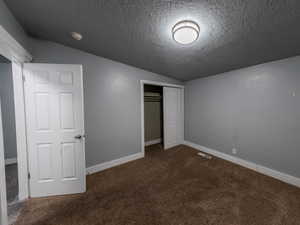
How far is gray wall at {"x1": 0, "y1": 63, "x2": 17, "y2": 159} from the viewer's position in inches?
109

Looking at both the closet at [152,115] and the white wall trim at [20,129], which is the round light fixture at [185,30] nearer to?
the white wall trim at [20,129]

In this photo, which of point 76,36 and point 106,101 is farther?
point 106,101

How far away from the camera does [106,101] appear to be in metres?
2.48

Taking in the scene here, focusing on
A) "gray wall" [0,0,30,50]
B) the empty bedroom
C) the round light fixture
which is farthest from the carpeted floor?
the round light fixture

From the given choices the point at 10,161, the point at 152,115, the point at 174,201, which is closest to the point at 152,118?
the point at 152,115

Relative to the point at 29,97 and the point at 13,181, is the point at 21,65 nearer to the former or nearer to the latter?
the point at 29,97

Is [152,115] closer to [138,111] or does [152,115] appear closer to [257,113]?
[138,111]

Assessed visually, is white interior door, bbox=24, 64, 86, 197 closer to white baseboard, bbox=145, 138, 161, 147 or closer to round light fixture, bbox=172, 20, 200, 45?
round light fixture, bbox=172, 20, 200, 45

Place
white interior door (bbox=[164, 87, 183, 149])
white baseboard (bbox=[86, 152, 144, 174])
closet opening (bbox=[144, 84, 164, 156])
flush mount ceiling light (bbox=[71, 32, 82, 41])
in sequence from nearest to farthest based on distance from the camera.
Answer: flush mount ceiling light (bbox=[71, 32, 82, 41]) < white baseboard (bbox=[86, 152, 144, 174]) < white interior door (bbox=[164, 87, 183, 149]) < closet opening (bbox=[144, 84, 164, 156])

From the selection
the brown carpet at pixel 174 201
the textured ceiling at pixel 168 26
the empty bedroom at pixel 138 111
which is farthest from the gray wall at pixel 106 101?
the brown carpet at pixel 174 201

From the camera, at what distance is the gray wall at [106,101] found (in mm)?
2102

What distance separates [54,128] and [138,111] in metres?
1.63

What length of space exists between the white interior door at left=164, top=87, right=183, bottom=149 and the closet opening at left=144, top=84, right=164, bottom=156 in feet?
0.93

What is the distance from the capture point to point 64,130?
1765mm
